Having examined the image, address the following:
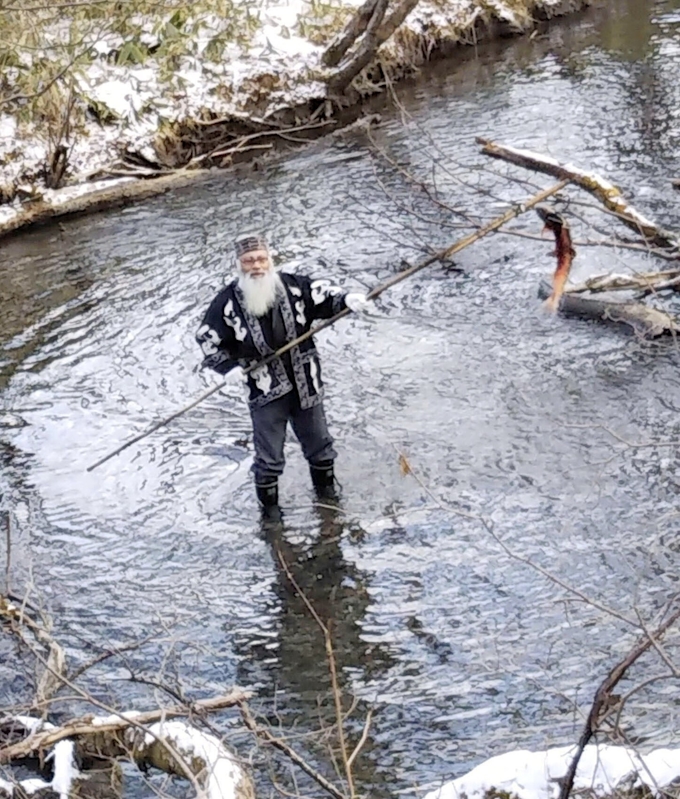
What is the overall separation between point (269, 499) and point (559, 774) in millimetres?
3424

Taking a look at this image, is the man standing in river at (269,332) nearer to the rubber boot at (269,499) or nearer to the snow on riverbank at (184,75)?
the rubber boot at (269,499)

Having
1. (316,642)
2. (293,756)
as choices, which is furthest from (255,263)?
(293,756)

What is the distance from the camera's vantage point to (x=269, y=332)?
6.45 m

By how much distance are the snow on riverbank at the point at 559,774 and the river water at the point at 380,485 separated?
444 mm

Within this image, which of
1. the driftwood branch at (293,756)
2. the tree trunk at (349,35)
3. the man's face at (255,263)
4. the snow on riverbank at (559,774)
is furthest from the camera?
the tree trunk at (349,35)

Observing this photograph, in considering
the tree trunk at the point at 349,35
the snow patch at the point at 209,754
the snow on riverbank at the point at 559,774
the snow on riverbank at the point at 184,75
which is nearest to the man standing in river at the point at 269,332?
the snow patch at the point at 209,754

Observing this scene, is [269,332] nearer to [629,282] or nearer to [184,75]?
[629,282]

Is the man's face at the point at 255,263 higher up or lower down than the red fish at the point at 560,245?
higher up

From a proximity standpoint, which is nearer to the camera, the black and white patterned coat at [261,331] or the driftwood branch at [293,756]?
the driftwood branch at [293,756]

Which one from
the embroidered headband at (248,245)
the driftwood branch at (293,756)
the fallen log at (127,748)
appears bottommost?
the fallen log at (127,748)

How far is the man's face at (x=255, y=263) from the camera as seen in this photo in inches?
245

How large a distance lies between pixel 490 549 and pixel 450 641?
0.81 metres

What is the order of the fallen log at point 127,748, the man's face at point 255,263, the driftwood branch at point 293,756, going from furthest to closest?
the man's face at point 255,263
the fallen log at point 127,748
the driftwood branch at point 293,756

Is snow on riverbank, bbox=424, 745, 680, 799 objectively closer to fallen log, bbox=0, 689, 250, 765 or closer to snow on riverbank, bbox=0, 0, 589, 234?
fallen log, bbox=0, 689, 250, 765
